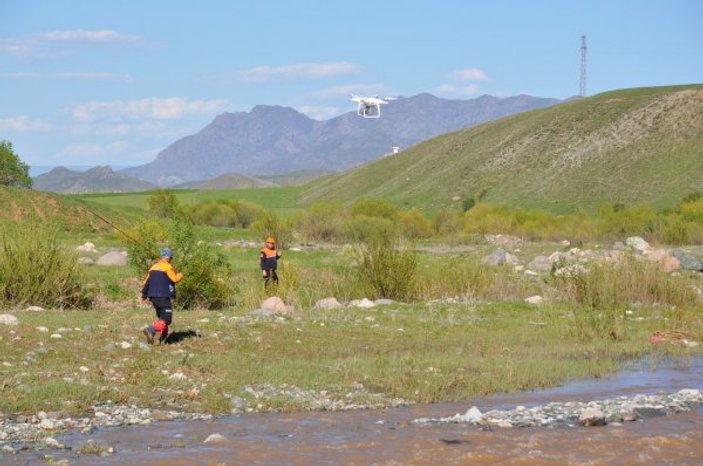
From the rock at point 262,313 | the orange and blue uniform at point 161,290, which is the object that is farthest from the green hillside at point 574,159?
the orange and blue uniform at point 161,290

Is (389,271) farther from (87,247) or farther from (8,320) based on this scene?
(87,247)

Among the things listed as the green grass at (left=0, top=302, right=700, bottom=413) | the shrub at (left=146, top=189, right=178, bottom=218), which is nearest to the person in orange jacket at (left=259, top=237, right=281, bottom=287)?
the green grass at (left=0, top=302, right=700, bottom=413)

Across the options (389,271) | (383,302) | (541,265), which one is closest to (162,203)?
(541,265)

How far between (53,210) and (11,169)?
84.0ft

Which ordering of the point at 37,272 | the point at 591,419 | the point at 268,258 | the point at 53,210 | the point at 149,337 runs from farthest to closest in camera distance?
1. the point at 53,210
2. the point at 268,258
3. the point at 37,272
4. the point at 149,337
5. the point at 591,419

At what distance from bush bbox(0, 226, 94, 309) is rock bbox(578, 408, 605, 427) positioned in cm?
1469

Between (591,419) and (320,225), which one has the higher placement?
(320,225)

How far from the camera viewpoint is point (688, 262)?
40.8m

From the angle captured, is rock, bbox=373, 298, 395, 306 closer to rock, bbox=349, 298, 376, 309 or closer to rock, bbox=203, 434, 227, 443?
rock, bbox=349, 298, 376, 309

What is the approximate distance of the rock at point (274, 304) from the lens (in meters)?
26.3

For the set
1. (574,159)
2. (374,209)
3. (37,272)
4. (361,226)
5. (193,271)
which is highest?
(574,159)

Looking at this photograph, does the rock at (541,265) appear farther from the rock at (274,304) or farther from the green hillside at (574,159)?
the green hillside at (574,159)

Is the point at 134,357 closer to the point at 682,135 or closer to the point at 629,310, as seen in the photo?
the point at 629,310

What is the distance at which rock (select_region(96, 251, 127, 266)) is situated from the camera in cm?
3812
